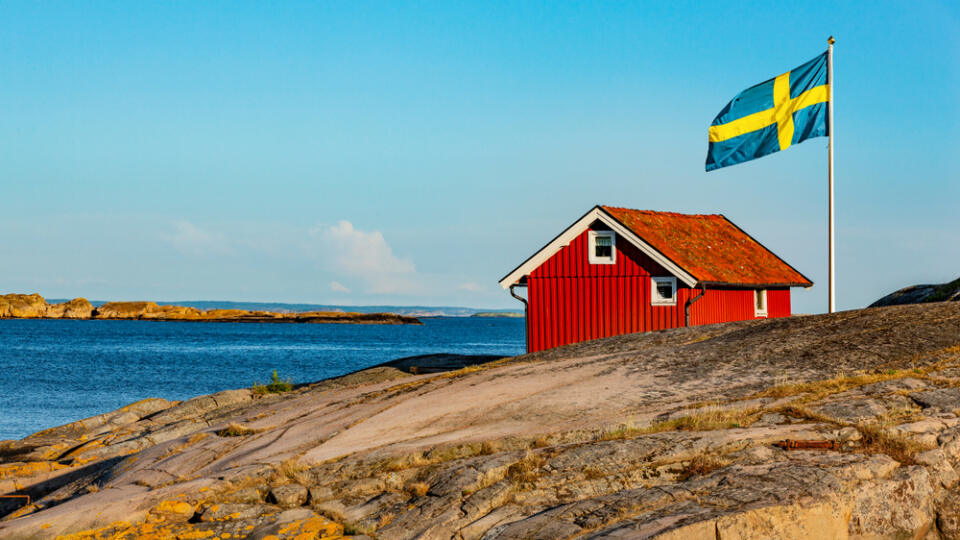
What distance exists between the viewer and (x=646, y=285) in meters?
28.4

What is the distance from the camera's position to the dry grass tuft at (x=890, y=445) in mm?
10477

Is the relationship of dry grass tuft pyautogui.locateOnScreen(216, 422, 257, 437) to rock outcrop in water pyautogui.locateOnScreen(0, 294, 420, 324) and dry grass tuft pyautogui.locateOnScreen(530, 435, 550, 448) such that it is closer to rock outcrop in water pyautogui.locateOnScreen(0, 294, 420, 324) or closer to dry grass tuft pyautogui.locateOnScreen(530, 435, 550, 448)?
dry grass tuft pyautogui.locateOnScreen(530, 435, 550, 448)

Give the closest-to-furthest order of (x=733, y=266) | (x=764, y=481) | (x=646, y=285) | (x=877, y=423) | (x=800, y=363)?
(x=764, y=481) → (x=877, y=423) → (x=800, y=363) → (x=646, y=285) → (x=733, y=266)

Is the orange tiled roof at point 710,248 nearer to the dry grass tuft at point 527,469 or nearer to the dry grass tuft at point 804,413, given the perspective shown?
the dry grass tuft at point 804,413

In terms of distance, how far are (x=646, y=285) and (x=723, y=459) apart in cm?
1831

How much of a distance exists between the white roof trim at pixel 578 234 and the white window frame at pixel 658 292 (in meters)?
0.47

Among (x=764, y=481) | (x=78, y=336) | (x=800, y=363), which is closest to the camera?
(x=764, y=481)

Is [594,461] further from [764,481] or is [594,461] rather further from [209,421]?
[209,421]

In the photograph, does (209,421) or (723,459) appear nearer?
(723,459)

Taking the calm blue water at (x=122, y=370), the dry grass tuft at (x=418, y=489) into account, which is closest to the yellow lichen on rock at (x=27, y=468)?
the dry grass tuft at (x=418, y=489)

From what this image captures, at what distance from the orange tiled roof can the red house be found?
74mm

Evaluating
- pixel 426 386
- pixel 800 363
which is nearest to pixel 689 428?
pixel 800 363

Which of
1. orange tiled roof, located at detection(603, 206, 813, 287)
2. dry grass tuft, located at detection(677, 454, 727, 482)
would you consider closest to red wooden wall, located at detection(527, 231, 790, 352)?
orange tiled roof, located at detection(603, 206, 813, 287)

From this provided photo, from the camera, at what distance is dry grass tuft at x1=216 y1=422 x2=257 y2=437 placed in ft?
51.6
